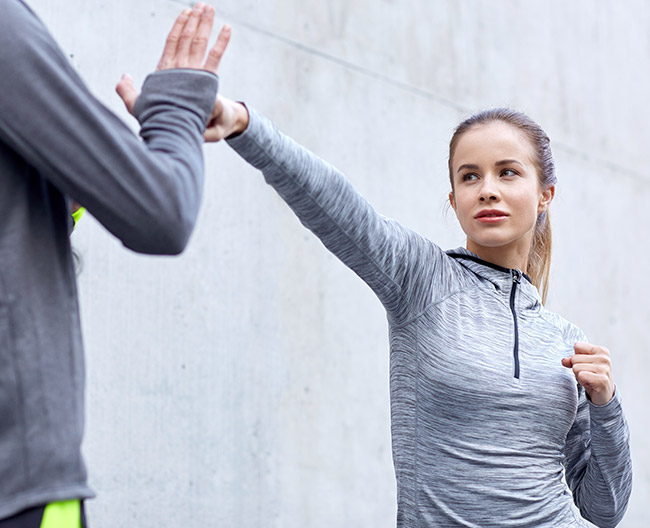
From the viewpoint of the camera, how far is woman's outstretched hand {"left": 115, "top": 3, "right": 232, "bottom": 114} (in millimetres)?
923

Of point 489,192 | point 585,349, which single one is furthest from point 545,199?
point 585,349

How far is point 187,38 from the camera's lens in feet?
3.10

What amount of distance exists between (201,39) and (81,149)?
0.81 feet

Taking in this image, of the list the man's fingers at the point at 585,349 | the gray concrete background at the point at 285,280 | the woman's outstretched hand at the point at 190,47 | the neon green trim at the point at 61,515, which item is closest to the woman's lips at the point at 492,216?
the man's fingers at the point at 585,349

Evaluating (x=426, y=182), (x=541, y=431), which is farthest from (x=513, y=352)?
(x=426, y=182)

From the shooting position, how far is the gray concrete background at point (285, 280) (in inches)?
→ 94.3

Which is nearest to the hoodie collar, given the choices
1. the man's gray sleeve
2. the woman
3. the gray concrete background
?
the woman

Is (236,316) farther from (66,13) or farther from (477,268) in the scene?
(477,268)

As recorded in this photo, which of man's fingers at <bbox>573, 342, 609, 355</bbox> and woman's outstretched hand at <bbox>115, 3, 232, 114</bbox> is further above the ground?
woman's outstretched hand at <bbox>115, 3, 232, 114</bbox>

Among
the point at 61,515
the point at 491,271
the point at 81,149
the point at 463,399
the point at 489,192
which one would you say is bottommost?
the point at 61,515

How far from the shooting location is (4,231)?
2.55 feet

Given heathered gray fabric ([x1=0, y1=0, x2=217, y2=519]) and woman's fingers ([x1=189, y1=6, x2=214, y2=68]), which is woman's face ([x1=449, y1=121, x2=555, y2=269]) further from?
heathered gray fabric ([x1=0, y1=0, x2=217, y2=519])

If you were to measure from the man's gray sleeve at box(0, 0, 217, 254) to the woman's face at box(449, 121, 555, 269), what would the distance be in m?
0.83

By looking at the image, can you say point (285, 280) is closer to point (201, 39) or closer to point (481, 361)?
point (481, 361)
